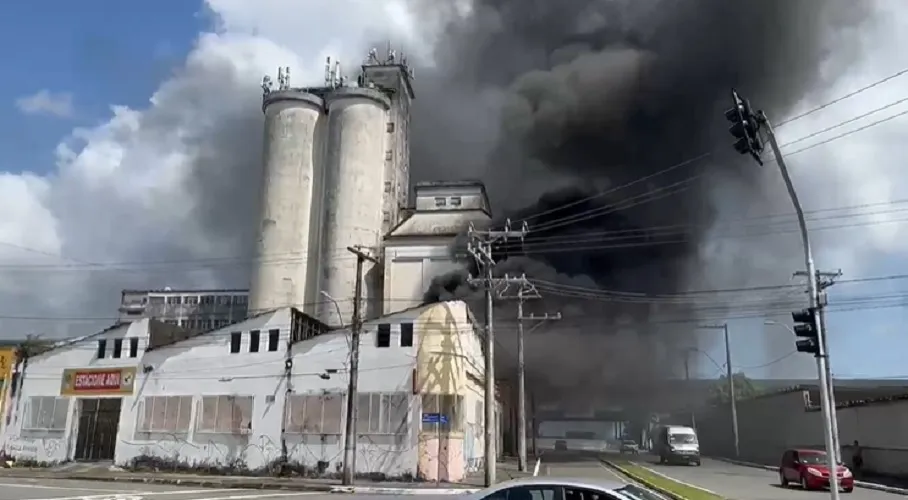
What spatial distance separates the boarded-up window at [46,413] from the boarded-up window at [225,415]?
8781 mm

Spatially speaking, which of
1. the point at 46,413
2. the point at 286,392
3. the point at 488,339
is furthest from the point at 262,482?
the point at 46,413

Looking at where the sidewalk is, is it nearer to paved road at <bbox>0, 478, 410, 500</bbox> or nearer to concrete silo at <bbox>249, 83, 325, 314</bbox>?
paved road at <bbox>0, 478, 410, 500</bbox>

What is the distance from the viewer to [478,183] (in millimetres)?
64062

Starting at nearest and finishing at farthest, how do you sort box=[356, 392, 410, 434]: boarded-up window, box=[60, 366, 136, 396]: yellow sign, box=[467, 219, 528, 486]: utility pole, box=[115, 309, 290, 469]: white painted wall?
1. box=[467, 219, 528, 486]: utility pole
2. box=[356, 392, 410, 434]: boarded-up window
3. box=[115, 309, 290, 469]: white painted wall
4. box=[60, 366, 136, 396]: yellow sign

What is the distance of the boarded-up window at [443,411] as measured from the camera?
1325 inches

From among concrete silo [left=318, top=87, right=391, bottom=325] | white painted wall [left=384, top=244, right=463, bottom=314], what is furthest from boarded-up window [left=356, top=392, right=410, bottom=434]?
concrete silo [left=318, top=87, right=391, bottom=325]

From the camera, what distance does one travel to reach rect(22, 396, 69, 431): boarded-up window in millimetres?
40250

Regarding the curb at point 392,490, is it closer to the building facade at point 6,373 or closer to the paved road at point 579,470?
the paved road at point 579,470

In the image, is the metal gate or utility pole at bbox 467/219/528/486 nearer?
utility pole at bbox 467/219/528/486

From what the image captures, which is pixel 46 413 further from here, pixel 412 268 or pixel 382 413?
pixel 412 268

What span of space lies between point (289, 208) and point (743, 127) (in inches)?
2174

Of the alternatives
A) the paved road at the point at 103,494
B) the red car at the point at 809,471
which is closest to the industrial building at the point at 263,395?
the paved road at the point at 103,494

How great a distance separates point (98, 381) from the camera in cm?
3991

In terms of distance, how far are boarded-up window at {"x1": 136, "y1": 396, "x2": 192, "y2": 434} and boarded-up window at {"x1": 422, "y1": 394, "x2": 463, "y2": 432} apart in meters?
12.5
